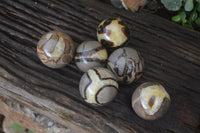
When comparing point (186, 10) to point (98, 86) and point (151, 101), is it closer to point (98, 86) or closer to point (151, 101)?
point (151, 101)

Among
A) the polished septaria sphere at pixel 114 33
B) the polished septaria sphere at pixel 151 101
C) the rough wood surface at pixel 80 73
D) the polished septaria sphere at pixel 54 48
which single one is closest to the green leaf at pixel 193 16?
the rough wood surface at pixel 80 73

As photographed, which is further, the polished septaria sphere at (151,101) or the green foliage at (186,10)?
the green foliage at (186,10)

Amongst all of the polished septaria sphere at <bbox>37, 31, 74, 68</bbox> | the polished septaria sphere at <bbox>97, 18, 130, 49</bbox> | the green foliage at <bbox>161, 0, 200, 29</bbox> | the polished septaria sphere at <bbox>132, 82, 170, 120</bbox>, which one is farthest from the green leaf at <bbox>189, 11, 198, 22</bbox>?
the polished septaria sphere at <bbox>37, 31, 74, 68</bbox>

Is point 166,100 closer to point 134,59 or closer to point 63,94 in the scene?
point 134,59

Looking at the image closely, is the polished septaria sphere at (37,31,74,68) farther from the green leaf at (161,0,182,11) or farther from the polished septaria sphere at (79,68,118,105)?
the green leaf at (161,0,182,11)

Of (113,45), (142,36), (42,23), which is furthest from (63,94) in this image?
(142,36)

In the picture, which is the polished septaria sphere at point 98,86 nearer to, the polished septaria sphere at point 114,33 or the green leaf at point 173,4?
the polished septaria sphere at point 114,33
